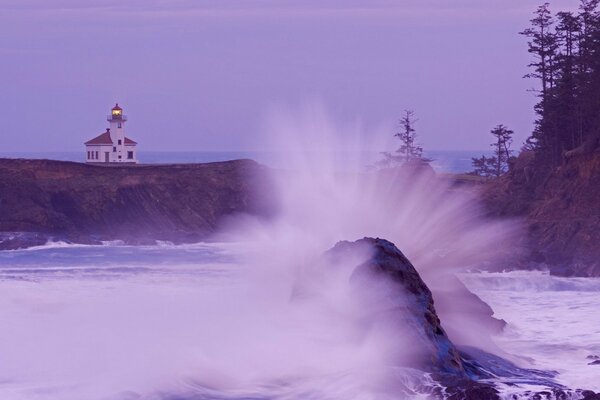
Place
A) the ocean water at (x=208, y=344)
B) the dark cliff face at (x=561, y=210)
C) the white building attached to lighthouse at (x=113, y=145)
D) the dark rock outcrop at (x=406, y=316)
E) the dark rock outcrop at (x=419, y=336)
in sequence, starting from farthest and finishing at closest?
the white building attached to lighthouse at (x=113, y=145) < the dark cliff face at (x=561, y=210) < the ocean water at (x=208, y=344) < the dark rock outcrop at (x=406, y=316) < the dark rock outcrop at (x=419, y=336)

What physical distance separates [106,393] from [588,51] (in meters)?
34.2

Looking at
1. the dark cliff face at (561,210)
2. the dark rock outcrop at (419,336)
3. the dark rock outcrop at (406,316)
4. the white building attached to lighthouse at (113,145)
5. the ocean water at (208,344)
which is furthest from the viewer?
the white building attached to lighthouse at (113,145)

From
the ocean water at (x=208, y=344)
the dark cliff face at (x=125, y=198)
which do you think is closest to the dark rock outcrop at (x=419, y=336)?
the ocean water at (x=208, y=344)

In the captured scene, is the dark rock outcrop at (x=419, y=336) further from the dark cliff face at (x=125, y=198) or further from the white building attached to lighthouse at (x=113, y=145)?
the white building attached to lighthouse at (x=113, y=145)

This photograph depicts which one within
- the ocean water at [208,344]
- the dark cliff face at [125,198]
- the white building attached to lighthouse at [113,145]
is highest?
the white building attached to lighthouse at [113,145]

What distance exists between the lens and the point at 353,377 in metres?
14.2

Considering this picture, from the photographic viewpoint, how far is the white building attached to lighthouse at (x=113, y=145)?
251 ft

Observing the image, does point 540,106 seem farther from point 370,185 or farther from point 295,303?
point 295,303

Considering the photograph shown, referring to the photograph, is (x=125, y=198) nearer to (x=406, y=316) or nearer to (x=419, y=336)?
(x=406, y=316)

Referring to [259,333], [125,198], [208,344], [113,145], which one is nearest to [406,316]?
[259,333]

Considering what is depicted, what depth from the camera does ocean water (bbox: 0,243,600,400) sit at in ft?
47.0

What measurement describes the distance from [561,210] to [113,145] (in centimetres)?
4728

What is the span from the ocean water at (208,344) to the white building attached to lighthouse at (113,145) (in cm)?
4838

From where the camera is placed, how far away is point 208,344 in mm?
16453
